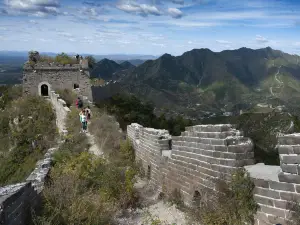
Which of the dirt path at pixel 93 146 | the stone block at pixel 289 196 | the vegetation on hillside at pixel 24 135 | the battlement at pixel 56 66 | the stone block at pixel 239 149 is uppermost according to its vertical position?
the battlement at pixel 56 66

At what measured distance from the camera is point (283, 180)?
4691 mm

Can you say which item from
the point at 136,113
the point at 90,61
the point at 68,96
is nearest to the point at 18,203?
the point at 136,113

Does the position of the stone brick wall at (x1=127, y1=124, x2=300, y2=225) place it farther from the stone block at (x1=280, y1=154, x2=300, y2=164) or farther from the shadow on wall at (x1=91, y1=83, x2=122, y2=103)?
the shadow on wall at (x1=91, y1=83, x2=122, y2=103)

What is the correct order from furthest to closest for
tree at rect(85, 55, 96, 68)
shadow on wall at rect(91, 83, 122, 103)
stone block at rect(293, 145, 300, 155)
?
tree at rect(85, 55, 96, 68)
shadow on wall at rect(91, 83, 122, 103)
stone block at rect(293, 145, 300, 155)

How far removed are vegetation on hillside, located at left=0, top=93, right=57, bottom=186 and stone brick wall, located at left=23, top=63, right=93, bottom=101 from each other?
1.22 metres

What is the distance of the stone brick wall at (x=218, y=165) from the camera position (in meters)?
4.65

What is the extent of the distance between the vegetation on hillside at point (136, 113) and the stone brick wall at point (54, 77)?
224 cm

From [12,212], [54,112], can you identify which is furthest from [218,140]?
[54,112]

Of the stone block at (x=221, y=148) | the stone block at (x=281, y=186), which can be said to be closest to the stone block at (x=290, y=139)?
the stone block at (x=281, y=186)

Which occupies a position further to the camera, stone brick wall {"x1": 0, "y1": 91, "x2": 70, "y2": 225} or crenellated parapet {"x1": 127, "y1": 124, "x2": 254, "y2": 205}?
crenellated parapet {"x1": 127, "y1": 124, "x2": 254, "y2": 205}

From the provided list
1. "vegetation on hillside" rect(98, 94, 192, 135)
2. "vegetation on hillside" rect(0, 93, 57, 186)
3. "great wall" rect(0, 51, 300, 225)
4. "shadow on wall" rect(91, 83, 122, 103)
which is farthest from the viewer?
"shadow on wall" rect(91, 83, 122, 103)

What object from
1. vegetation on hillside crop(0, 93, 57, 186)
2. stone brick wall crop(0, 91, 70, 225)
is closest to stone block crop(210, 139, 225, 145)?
stone brick wall crop(0, 91, 70, 225)

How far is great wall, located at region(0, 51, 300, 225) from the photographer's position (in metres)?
4.64

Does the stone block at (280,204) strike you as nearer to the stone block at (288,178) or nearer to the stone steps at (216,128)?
the stone block at (288,178)
